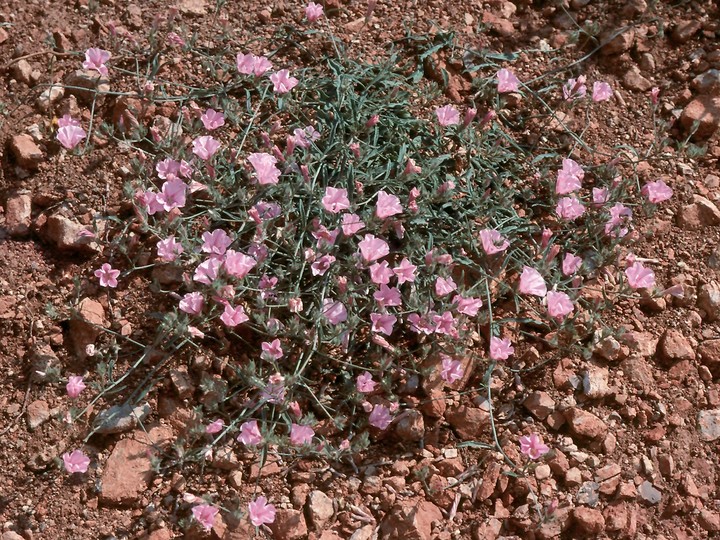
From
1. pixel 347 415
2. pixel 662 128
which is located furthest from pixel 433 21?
pixel 347 415

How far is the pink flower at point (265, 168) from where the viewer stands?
12.1ft

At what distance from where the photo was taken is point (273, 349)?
3449mm

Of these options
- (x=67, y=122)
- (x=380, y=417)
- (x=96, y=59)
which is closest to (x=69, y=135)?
(x=67, y=122)

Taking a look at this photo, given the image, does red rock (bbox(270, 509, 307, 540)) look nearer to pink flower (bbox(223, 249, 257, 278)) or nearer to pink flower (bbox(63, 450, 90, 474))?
pink flower (bbox(63, 450, 90, 474))

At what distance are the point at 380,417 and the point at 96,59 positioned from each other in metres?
2.16

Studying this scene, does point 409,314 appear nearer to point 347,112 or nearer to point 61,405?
point 347,112

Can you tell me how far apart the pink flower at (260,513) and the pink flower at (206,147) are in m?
1.53

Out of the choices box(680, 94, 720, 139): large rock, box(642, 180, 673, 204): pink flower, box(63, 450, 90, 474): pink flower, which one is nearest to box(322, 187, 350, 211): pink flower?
box(63, 450, 90, 474): pink flower

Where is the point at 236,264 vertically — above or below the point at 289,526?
above

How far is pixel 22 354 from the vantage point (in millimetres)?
3549

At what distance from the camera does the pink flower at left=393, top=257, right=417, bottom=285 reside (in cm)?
359

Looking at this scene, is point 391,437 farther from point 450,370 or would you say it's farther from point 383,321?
point 383,321

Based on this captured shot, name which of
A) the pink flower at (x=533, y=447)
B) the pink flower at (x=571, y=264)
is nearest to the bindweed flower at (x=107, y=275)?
the pink flower at (x=533, y=447)

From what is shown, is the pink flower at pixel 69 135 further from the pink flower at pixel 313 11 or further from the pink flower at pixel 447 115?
the pink flower at pixel 447 115
